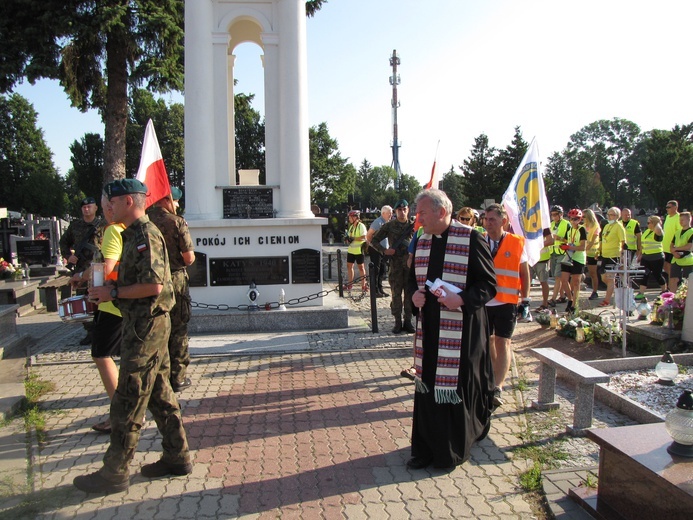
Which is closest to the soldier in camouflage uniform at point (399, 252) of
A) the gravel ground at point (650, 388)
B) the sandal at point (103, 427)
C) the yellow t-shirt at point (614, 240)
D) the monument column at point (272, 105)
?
the monument column at point (272, 105)

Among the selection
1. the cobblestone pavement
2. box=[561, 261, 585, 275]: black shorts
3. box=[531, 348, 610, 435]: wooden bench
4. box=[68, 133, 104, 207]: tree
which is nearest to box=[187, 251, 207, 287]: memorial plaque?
the cobblestone pavement

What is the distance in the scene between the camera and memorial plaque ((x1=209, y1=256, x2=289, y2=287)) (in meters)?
9.55

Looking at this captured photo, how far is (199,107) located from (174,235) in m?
4.83

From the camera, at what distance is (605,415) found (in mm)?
5238

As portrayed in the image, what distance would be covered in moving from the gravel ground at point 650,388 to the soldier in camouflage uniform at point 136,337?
4.25 m

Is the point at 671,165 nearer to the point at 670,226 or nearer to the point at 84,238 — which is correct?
the point at 670,226

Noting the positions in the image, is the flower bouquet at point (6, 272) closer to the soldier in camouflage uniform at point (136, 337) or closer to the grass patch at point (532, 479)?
the soldier in camouflage uniform at point (136, 337)

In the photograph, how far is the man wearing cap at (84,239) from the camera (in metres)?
7.36

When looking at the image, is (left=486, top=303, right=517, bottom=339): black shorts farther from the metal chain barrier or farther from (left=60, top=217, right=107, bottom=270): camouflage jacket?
(left=60, top=217, right=107, bottom=270): camouflage jacket

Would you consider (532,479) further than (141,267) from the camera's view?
Yes

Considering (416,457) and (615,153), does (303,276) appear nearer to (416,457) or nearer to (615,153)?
(416,457)

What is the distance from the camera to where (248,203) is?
10.2 metres

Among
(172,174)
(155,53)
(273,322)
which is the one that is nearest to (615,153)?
(172,174)

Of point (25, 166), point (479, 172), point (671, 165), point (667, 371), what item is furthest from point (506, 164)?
point (25, 166)
